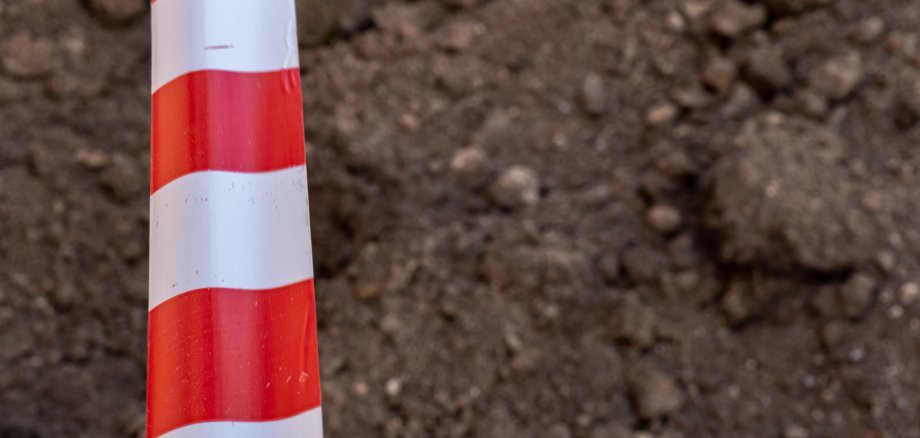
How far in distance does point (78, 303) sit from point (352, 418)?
1.66ft

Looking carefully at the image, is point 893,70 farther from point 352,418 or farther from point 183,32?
point 183,32

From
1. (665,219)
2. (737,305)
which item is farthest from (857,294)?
(665,219)

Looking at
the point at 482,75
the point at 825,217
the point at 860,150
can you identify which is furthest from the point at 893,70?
the point at 482,75

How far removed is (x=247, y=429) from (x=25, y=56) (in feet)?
3.73

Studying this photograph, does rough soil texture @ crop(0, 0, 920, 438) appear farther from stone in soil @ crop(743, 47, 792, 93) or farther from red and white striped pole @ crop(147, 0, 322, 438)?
red and white striped pole @ crop(147, 0, 322, 438)

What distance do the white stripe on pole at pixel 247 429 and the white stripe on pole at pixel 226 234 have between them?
0.13 metres

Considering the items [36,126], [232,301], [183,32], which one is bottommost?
[36,126]

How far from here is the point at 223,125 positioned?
0.97 meters

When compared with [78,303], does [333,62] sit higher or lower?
higher

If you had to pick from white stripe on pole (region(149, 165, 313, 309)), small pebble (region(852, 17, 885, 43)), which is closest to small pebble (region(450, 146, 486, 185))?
small pebble (region(852, 17, 885, 43))

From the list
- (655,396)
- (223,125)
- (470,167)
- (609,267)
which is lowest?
(655,396)

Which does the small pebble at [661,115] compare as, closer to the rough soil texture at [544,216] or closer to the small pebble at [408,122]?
the rough soil texture at [544,216]

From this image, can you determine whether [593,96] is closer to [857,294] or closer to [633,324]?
[633,324]

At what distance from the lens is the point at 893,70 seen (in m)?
1.80
